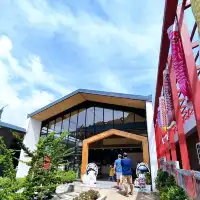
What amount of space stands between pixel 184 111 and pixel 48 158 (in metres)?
6.58

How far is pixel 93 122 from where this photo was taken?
12.8m

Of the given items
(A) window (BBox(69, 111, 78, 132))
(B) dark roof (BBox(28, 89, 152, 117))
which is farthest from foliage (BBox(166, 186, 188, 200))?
(A) window (BBox(69, 111, 78, 132))

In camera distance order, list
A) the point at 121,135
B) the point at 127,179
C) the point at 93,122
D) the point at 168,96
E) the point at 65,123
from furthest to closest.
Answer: the point at 65,123 < the point at 93,122 < the point at 121,135 < the point at 127,179 < the point at 168,96

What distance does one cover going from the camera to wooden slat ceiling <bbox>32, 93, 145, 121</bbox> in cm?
1127

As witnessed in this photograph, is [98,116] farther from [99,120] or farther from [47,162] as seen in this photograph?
[47,162]

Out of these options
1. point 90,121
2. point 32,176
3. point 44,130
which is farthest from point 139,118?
point 32,176

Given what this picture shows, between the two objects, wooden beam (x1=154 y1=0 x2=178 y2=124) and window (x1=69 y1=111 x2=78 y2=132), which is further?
window (x1=69 y1=111 x2=78 y2=132)

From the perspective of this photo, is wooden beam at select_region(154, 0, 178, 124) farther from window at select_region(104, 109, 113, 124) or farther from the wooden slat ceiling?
window at select_region(104, 109, 113, 124)

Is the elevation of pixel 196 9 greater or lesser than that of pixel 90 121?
lesser

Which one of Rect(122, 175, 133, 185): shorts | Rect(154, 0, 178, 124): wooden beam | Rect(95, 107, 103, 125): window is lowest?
Rect(122, 175, 133, 185): shorts

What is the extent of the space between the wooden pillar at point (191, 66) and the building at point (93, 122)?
6983 millimetres

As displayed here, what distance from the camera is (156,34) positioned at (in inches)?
191

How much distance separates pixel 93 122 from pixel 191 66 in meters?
10.2

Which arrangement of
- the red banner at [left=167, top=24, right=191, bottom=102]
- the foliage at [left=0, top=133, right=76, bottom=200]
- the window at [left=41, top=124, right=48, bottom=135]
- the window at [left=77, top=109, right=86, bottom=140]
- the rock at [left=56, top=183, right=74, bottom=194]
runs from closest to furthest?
the red banner at [left=167, top=24, right=191, bottom=102] → the foliage at [left=0, top=133, right=76, bottom=200] → the rock at [left=56, top=183, right=74, bottom=194] → the window at [left=77, top=109, right=86, bottom=140] → the window at [left=41, top=124, right=48, bottom=135]
